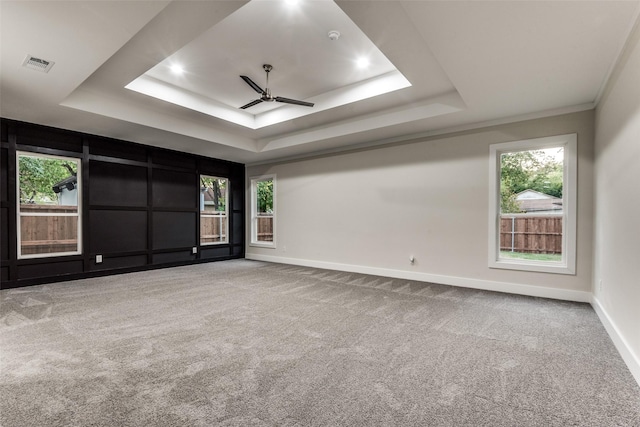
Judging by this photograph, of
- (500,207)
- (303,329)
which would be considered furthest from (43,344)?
(500,207)

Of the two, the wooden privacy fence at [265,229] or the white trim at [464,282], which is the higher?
the wooden privacy fence at [265,229]

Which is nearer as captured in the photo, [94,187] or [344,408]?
[344,408]

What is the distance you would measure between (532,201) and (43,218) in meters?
8.09

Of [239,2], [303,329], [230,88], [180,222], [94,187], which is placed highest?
[230,88]

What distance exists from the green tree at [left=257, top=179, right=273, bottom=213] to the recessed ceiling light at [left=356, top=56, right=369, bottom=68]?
492 centimetres

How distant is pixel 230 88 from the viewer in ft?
13.9

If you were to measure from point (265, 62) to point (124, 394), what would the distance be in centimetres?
337

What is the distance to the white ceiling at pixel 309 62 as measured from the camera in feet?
7.08

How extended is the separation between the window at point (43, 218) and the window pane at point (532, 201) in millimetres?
6860

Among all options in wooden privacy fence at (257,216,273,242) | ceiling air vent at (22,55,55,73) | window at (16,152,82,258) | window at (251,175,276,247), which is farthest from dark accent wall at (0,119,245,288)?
ceiling air vent at (22,55,55,73)

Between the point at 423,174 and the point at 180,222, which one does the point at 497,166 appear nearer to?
the point at 423,174

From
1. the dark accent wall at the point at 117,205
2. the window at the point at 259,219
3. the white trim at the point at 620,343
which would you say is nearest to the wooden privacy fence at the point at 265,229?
the window at the point at 259,219

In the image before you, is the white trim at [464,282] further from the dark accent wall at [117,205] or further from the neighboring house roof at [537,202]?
the dark accent wall at [117,205]

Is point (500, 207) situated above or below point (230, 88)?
below
